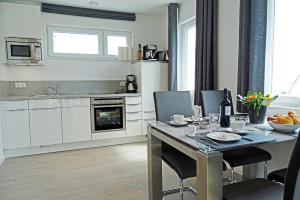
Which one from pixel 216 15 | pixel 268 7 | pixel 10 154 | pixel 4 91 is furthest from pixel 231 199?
pixel 4 91

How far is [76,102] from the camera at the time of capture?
3.62 m

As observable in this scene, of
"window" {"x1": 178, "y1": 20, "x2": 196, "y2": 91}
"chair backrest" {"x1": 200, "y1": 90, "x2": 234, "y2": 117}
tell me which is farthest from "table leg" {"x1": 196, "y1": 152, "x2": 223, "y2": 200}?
"window" {"x1": 178, "y1": 20, "x2": 196, "y2": 91}

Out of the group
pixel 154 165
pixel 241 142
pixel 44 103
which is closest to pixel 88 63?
pixel 44 103

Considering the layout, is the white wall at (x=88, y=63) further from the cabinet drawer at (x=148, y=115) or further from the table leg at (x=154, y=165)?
the table leg at (x=154, y=165)

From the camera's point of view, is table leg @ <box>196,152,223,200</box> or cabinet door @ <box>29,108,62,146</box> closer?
table leg @ <box>196,152,223,200</box>

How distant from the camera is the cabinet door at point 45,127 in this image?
11.2 feet

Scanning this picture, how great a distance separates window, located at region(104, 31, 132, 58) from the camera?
14.4ft

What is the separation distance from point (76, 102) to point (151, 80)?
142 centimetres

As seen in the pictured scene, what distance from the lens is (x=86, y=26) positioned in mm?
4176

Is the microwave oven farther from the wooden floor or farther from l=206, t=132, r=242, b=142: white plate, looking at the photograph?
l=206, t=132, r=242, b=142: white plate

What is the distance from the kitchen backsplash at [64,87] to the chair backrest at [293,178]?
376 cm

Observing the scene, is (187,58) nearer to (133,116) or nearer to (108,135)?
(133,116)

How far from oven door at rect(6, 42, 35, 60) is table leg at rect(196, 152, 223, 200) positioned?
11.6 feet

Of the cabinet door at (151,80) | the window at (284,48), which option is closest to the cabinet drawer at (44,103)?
the cabinet door at (151,80)
